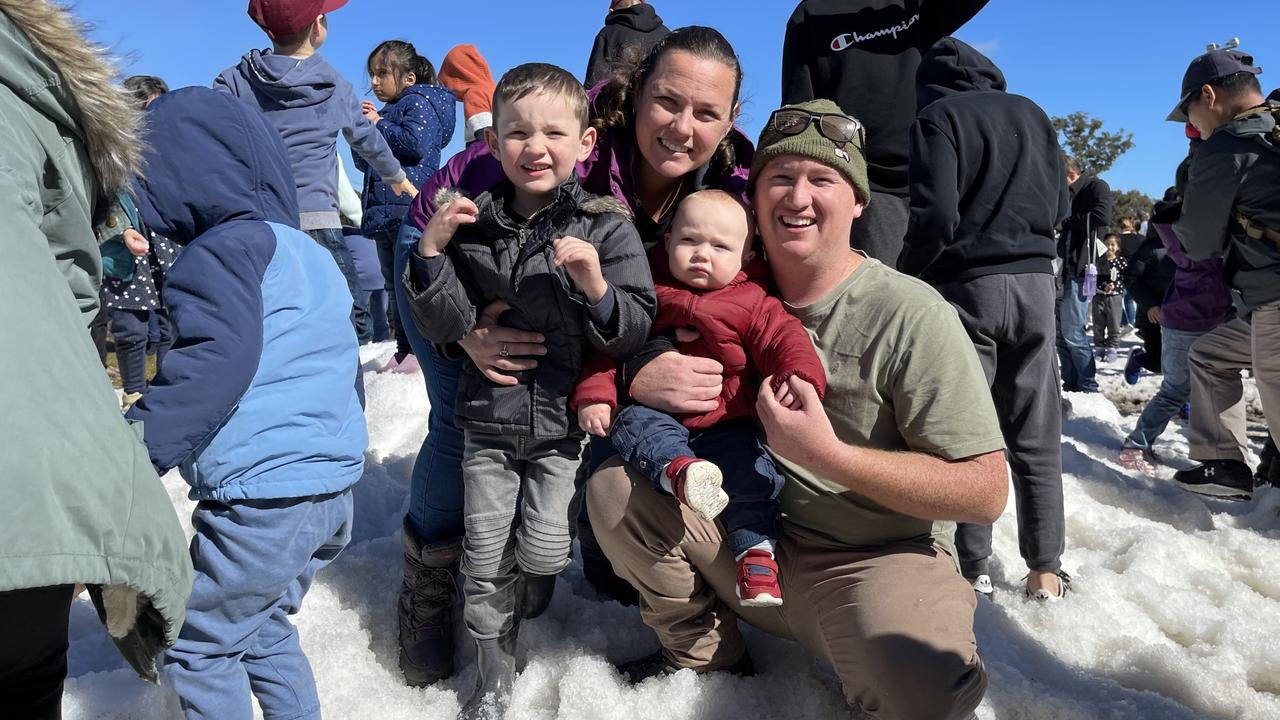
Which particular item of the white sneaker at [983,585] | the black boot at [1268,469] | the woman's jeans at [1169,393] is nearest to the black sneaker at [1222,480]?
the black boot at [1268,469]

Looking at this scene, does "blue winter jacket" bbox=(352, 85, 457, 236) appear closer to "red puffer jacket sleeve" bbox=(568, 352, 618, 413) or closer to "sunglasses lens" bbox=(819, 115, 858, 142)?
"red puffer jacket sleeve" bbox=(568, 352, 618, 413)

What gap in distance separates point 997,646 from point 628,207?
1793 millimetres

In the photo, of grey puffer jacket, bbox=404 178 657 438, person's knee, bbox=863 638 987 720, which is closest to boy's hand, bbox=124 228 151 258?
grey puffer jacket, bbox=404 178 657 438

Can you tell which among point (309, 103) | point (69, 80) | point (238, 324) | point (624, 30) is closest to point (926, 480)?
point (238, 324)

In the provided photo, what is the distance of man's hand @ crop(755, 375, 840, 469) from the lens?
5.78 feet

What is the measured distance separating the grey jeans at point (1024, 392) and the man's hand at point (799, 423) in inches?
54.8

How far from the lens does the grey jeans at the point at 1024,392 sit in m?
2.90

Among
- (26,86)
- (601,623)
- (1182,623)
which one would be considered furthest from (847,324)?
(1182,623)

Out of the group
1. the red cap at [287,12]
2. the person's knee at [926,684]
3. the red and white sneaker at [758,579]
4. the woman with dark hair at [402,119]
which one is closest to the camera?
the person's knee at [926,684]

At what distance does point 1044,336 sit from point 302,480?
8.40 ft

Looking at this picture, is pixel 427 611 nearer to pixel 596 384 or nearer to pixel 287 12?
pixel 596 384

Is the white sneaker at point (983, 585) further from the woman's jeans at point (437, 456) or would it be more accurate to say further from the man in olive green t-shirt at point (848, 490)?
the woman's jeans at point (437, 456)

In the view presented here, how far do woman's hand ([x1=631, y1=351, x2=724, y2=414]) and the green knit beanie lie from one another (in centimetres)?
55

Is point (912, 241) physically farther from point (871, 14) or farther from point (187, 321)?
point (187, 321)
